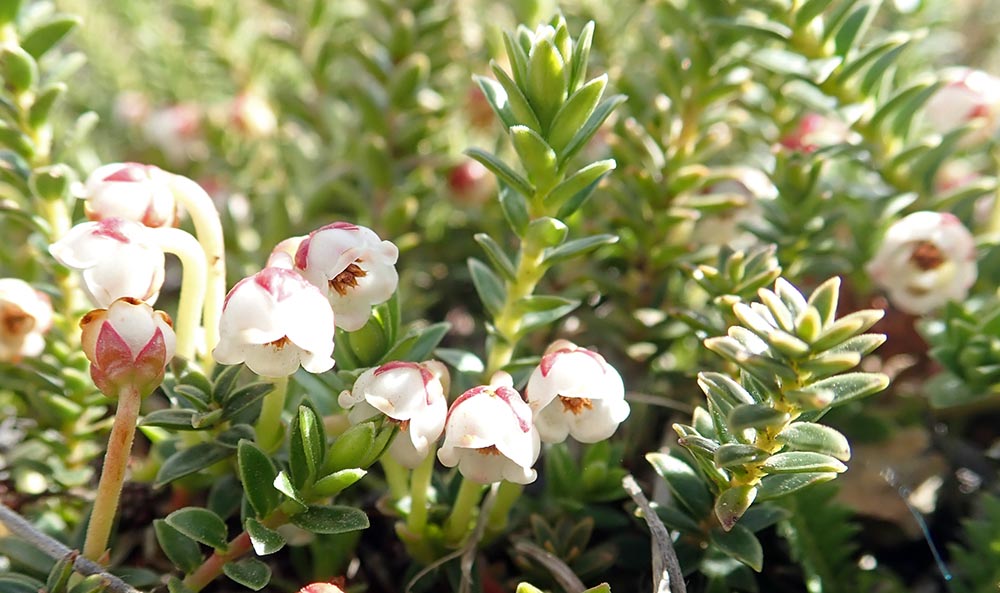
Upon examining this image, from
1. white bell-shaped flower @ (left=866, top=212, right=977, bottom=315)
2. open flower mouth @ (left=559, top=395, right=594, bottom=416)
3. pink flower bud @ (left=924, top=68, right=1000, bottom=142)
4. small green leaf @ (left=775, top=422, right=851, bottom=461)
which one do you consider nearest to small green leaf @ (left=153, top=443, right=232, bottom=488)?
open flower mouth @ (left=559, top=395, right=594, bottom=416)

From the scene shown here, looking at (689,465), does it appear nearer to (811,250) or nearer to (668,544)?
(668,544)

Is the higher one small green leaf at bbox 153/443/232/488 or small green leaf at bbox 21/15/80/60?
small green leaf at bbox 21/15/80/60

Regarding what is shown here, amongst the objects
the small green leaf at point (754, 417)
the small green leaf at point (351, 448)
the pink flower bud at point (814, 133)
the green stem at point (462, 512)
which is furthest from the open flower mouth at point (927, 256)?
the small green leaf at point (351, 448)

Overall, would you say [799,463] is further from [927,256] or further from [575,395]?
[927,256]

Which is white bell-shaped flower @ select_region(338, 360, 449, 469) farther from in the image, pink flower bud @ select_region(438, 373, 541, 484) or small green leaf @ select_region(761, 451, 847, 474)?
small green leaf @ select_region(761, 451, 847, 474)

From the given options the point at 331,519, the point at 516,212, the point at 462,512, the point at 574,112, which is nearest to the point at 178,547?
the point at 331,519
